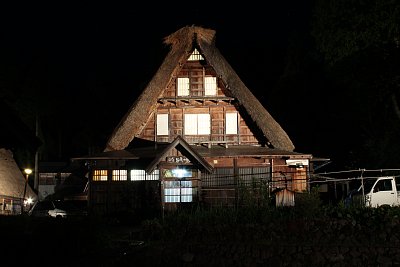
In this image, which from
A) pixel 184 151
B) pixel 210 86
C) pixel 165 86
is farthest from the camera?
pixel 210 86

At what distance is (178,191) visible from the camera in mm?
24844

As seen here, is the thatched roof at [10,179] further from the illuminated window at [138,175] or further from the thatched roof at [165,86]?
the illuminated window at [138,175]

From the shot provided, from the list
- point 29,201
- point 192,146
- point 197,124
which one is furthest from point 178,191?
point 29,201

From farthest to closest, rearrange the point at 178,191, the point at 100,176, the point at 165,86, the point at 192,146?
the point at 165,86
the point at 192,146
the point at 100,176
the point at 178,191

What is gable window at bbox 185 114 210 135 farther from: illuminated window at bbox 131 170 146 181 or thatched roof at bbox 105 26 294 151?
illuminated window at bbox 131 170 146 181

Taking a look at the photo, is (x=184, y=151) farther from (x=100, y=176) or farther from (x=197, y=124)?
(x=100, y=176)

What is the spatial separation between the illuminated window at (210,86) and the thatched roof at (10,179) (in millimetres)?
14240

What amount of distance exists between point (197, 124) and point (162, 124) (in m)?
1.90

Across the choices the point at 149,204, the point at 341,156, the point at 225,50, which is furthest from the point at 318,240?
the point at 225,50

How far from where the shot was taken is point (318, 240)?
1608 centimetres

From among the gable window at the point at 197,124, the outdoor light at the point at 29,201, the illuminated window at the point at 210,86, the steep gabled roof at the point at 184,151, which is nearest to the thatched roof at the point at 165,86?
the illuminated window at the point at 210,86

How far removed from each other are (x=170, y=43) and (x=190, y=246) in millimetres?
16193

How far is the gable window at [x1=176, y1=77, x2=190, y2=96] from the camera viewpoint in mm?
27172

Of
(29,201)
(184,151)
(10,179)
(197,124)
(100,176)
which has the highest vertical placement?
(197,124)
